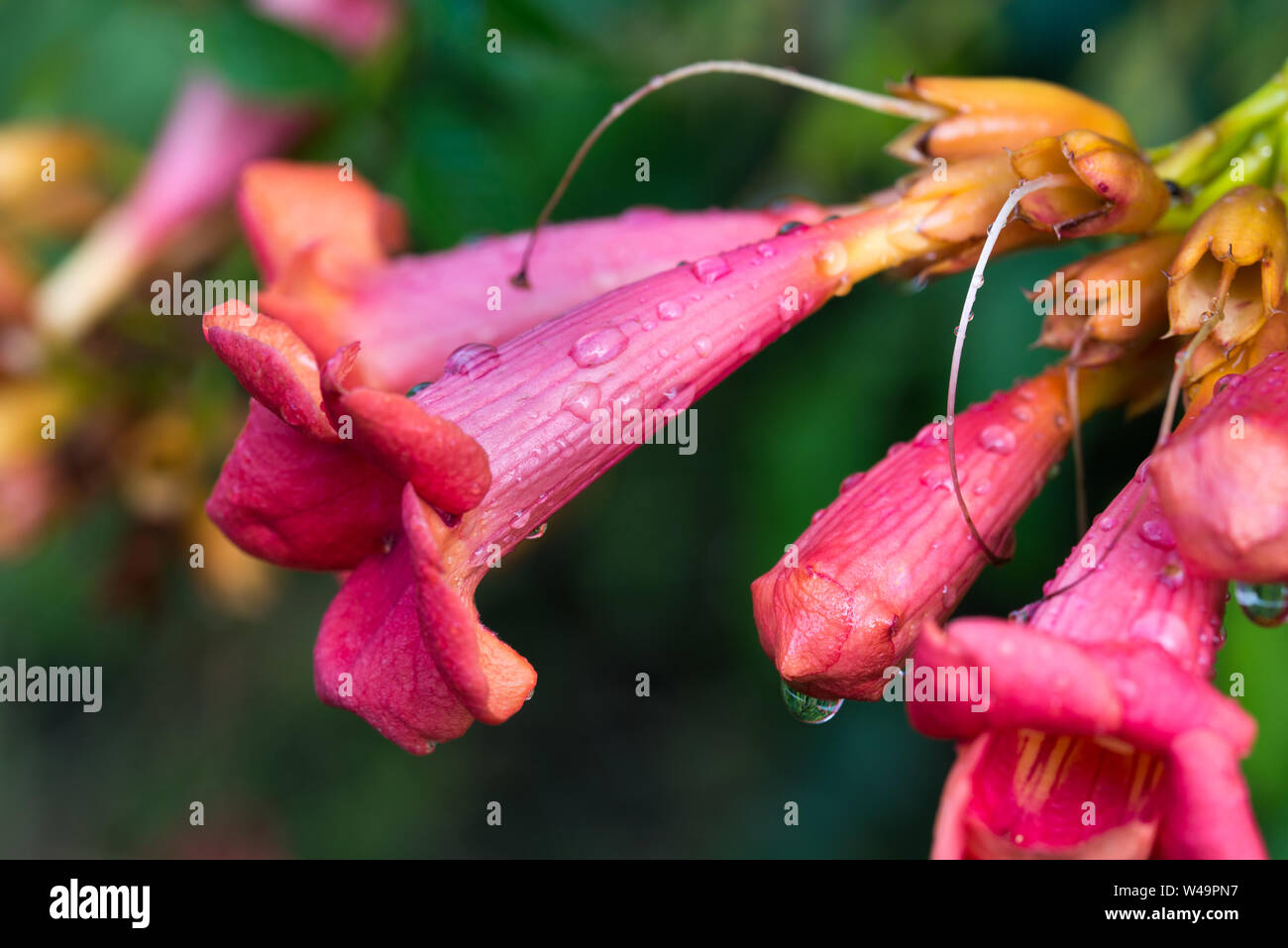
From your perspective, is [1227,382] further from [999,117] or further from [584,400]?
[584,400]

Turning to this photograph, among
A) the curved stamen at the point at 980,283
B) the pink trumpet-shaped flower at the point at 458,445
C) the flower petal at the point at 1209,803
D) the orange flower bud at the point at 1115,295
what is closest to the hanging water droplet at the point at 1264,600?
the flower petal at the point at 1209,803

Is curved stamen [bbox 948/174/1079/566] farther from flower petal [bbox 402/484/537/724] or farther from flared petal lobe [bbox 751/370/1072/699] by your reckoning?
flower petal [bbox 402/484/537/724]

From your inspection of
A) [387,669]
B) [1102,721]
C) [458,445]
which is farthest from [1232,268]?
[387,669]

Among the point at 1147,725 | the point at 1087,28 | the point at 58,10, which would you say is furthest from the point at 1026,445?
the point at 58,10

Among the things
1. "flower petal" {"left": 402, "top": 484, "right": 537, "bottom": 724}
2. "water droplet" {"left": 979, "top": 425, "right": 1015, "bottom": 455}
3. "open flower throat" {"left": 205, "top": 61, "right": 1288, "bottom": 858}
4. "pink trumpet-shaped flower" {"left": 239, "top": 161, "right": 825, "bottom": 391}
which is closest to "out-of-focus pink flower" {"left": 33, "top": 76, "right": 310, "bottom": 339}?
"pink trumpet-shaped flower" {"left": 239, "top": 161, "right": 825, "bottom": 391}

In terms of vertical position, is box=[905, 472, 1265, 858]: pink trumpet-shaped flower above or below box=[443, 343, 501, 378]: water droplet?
below

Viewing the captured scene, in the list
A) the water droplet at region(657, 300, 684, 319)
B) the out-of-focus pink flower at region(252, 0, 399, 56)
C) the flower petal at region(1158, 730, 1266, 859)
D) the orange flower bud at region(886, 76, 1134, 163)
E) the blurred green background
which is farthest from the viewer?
the out-of-focus pink flower at region(252, 0, 399, 56)

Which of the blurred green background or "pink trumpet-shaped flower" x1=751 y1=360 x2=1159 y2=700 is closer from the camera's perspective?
"pink trumpet-shaped flower" x1=751 y1=360 x2=1159 y2=700
